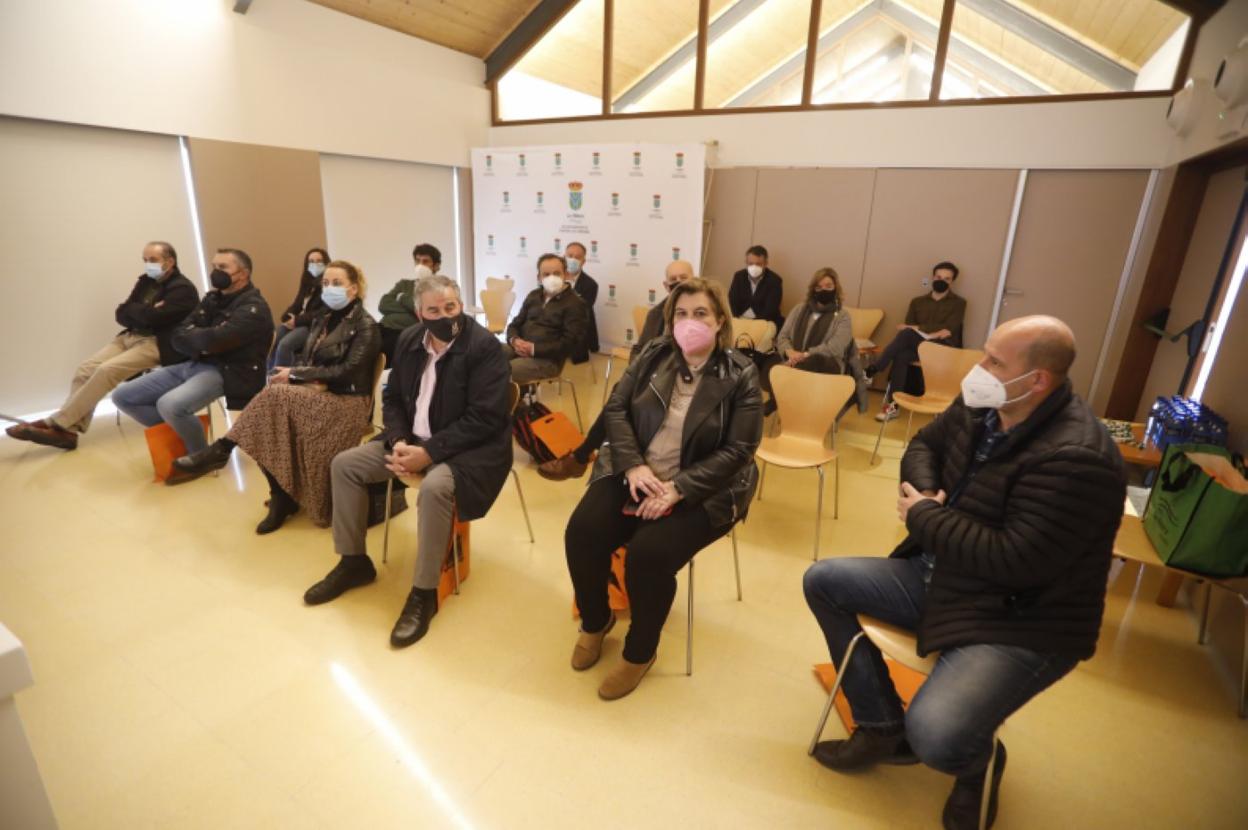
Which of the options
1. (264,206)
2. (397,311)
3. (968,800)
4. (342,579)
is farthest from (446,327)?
(264,206)

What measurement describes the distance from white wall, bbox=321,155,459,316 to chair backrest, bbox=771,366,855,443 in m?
4.48

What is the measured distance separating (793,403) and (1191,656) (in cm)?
181

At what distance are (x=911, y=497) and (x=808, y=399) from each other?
150cm

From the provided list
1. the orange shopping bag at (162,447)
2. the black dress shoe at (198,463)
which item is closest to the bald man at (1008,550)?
the black dress shoe at (198,463)

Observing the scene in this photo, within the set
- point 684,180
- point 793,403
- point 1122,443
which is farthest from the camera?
point 684,180

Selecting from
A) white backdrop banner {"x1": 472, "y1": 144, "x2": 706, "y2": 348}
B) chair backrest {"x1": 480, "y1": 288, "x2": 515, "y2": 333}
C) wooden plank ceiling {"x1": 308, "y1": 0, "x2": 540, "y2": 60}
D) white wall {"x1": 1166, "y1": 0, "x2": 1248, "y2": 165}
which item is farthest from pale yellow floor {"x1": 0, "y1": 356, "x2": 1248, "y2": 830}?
wooden plank ceiling {"x1": 308, "y1": 0, "x2": 540, "y2": 60}

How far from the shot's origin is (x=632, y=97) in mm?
6398

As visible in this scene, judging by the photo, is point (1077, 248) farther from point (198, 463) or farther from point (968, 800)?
point (198, 463)

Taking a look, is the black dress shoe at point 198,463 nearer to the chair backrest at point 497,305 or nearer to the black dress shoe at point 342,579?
the black dress shoe at point 342,579

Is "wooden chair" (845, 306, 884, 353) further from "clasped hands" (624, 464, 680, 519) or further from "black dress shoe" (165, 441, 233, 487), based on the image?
"black dress shoe" (165, 441, 233, 487)

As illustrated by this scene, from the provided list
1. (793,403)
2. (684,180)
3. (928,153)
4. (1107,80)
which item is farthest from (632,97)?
(793,403)

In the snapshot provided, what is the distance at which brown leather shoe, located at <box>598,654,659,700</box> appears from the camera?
6.53ft

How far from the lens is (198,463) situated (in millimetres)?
3395

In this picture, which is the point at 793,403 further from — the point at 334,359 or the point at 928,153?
the point at 928,153
